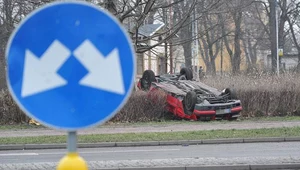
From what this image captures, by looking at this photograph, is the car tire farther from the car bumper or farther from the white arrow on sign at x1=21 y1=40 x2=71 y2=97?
the white arrow on sign at x1=21 y1=40 x2=71 y2=97

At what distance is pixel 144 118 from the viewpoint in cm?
2203

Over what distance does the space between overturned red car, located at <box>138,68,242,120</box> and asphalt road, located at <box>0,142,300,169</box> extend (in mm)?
6311

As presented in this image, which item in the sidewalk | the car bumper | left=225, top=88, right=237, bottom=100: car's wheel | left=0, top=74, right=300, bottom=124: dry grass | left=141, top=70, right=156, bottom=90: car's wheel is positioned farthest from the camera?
left=141, top=70, right=156, bottom=90: car's wheel

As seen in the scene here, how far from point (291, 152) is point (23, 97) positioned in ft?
34.5

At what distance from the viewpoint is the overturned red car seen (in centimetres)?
2095

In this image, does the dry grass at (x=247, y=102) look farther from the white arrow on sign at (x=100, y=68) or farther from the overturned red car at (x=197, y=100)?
the white arrow on sign at (x=100, y=68)

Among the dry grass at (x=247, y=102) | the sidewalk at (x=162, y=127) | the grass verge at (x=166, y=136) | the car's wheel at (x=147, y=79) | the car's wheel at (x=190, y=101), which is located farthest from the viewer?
the car's wheel at (x=147, y=79)

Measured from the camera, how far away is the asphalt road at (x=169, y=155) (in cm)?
991

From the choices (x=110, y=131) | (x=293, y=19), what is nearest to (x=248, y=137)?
(x=110, y=131)

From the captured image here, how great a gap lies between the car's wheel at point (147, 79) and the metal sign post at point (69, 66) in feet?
67.8

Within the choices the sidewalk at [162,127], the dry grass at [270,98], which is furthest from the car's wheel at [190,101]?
the dry grass at [270,98]

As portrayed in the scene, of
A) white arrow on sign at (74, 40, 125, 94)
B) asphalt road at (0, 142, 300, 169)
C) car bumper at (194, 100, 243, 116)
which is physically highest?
white arrow on sign at (74, 40, 125, 94)

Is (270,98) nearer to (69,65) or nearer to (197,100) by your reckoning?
→ (197,100)

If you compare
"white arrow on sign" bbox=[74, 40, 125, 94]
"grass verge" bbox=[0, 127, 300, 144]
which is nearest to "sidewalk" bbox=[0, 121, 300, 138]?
"grass verge" bbox=[0, 127, 300, 144]
